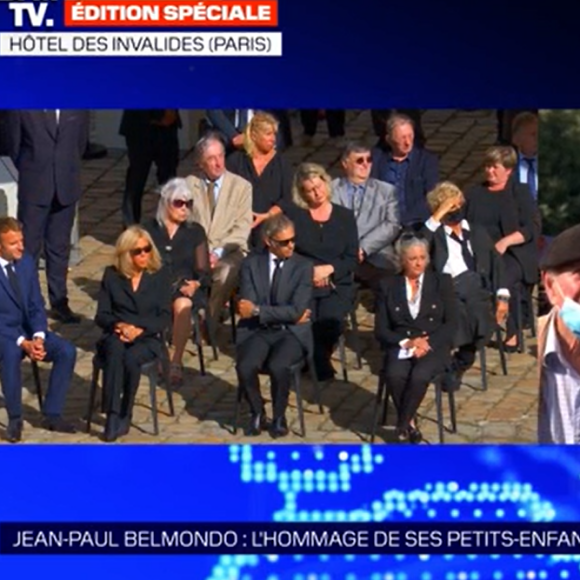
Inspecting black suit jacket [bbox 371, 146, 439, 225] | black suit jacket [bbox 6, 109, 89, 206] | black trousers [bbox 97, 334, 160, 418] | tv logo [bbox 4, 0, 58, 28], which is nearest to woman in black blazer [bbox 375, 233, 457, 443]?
black suit jacket [bbox 371, 146, 439, 225]

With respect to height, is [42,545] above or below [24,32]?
below

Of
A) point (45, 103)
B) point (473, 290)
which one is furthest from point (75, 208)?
point (473, 290)

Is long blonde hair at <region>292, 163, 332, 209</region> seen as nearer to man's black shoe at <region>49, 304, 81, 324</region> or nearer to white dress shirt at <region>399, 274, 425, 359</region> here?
white dress shirt at <region>399, 274, 425, 359</region>

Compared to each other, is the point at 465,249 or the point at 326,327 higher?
the point at 465,249

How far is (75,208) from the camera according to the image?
1554 centimetres

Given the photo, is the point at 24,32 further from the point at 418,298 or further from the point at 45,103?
the point at 418,298

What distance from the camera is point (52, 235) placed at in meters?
15.5

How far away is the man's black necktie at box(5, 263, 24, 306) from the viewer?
15.4 metres

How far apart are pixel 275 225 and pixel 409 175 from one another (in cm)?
59

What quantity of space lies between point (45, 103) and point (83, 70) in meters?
0.21

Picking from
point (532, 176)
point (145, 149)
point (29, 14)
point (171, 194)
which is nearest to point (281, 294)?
point (171, 194)

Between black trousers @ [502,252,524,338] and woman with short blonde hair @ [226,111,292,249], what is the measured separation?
949 millimetres

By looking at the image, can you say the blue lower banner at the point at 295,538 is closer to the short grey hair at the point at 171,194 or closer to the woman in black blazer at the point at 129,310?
the woman in black blazer at the point at 129,310
